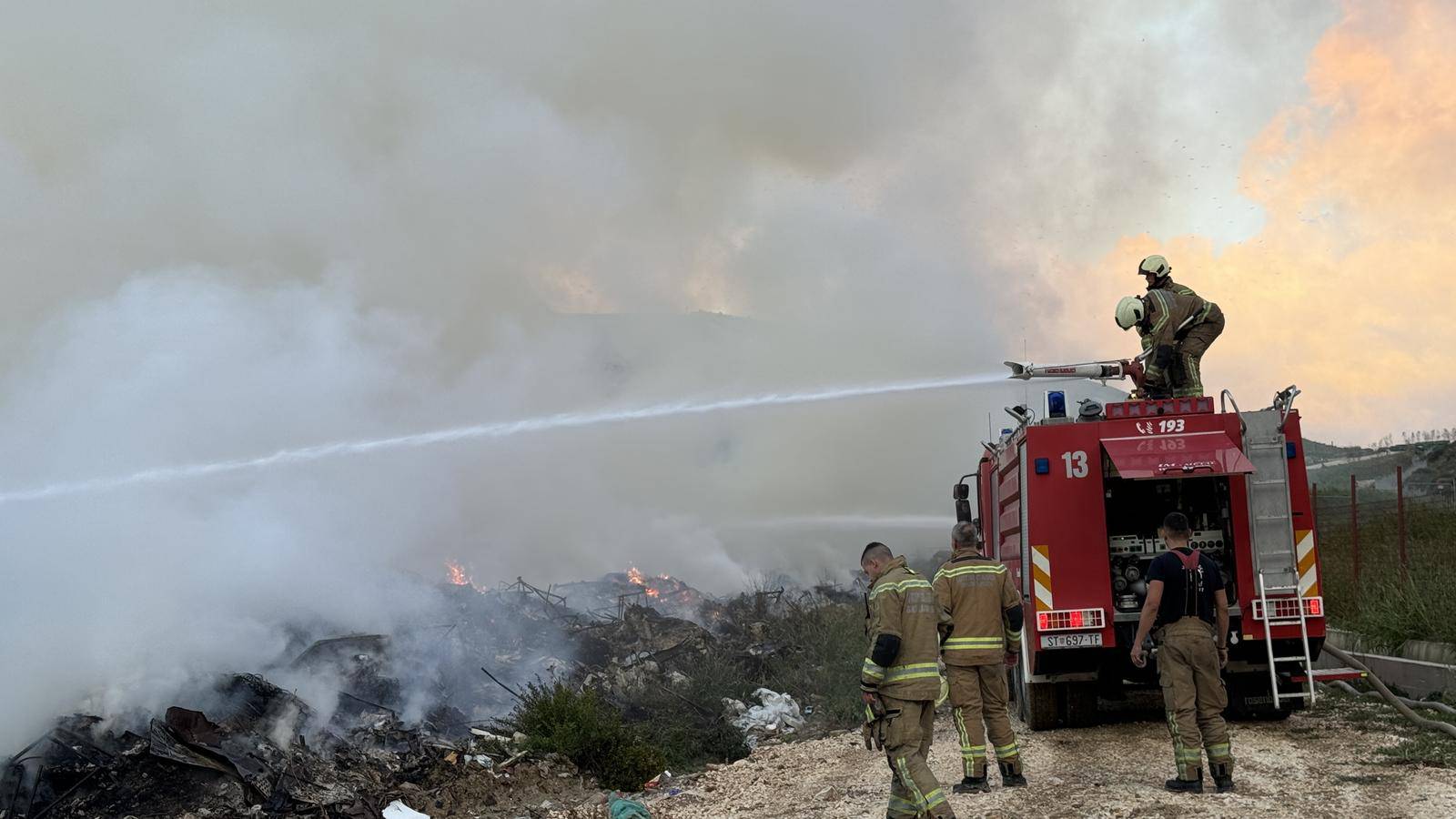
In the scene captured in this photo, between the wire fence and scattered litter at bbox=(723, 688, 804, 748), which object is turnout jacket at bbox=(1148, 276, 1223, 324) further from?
scattered litter at bbox=(723, 688, 804, 748)

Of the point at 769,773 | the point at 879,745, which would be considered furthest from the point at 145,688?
the point at 879,745

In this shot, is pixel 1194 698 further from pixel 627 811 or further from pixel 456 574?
pixel 456 574

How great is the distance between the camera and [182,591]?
11.1 metres

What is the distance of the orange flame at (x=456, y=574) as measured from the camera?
826 inches

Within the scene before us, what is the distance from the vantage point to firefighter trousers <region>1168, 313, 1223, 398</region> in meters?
9.28

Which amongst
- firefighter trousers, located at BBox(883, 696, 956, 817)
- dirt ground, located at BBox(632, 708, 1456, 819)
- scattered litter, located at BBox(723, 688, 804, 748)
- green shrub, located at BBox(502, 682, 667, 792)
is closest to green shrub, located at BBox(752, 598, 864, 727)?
scattered litter, located at BBox(723, 688, 804, 748)

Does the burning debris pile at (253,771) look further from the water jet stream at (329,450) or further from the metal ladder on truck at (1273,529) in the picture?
the metal ladder on truck at (1273,529)

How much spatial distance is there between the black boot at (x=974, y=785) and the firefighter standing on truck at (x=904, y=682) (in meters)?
1.12

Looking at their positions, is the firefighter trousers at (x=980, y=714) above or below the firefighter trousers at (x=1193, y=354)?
below

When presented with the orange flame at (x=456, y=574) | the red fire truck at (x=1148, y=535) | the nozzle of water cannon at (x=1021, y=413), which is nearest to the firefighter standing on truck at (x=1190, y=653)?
the red fire truck at (x=1148, y=535)

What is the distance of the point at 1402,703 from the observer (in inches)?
332

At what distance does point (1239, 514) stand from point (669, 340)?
27.7 metres

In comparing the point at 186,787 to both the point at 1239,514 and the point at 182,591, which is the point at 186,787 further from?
the point at 1239,514

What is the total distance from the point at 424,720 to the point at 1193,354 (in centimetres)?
819
